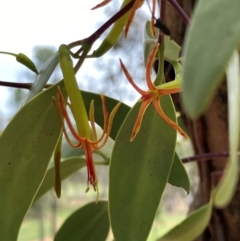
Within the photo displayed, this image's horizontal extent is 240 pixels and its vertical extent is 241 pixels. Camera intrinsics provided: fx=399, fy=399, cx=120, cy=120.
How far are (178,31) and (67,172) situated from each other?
0.29 m

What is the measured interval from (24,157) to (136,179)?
0.10 metres

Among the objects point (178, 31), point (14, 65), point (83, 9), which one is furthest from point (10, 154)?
point (83, 9)

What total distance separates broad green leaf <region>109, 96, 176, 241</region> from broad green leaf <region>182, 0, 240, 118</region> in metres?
0.17

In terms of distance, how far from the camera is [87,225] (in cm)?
51

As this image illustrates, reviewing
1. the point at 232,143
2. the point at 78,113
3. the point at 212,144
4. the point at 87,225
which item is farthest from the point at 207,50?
the point at 212,144

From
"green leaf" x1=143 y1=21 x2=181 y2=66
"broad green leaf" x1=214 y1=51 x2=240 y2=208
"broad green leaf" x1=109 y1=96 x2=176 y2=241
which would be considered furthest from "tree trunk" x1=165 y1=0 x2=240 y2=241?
"broad green leaf" x1=214 y1=51 x2=240 y2=208

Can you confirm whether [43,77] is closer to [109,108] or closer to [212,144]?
[109,108]

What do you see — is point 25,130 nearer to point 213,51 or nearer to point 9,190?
point 9,190

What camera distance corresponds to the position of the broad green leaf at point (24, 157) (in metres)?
0.33

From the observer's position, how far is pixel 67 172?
549 millimetres

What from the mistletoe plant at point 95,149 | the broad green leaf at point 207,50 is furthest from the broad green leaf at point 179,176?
the broad green leaf at point 207,50

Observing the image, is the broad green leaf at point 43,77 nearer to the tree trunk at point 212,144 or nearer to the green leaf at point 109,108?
the green leaf at point 109,108

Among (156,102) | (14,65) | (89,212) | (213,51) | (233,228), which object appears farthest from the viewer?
(14,65)

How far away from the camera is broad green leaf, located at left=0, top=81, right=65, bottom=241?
330 millimetres
